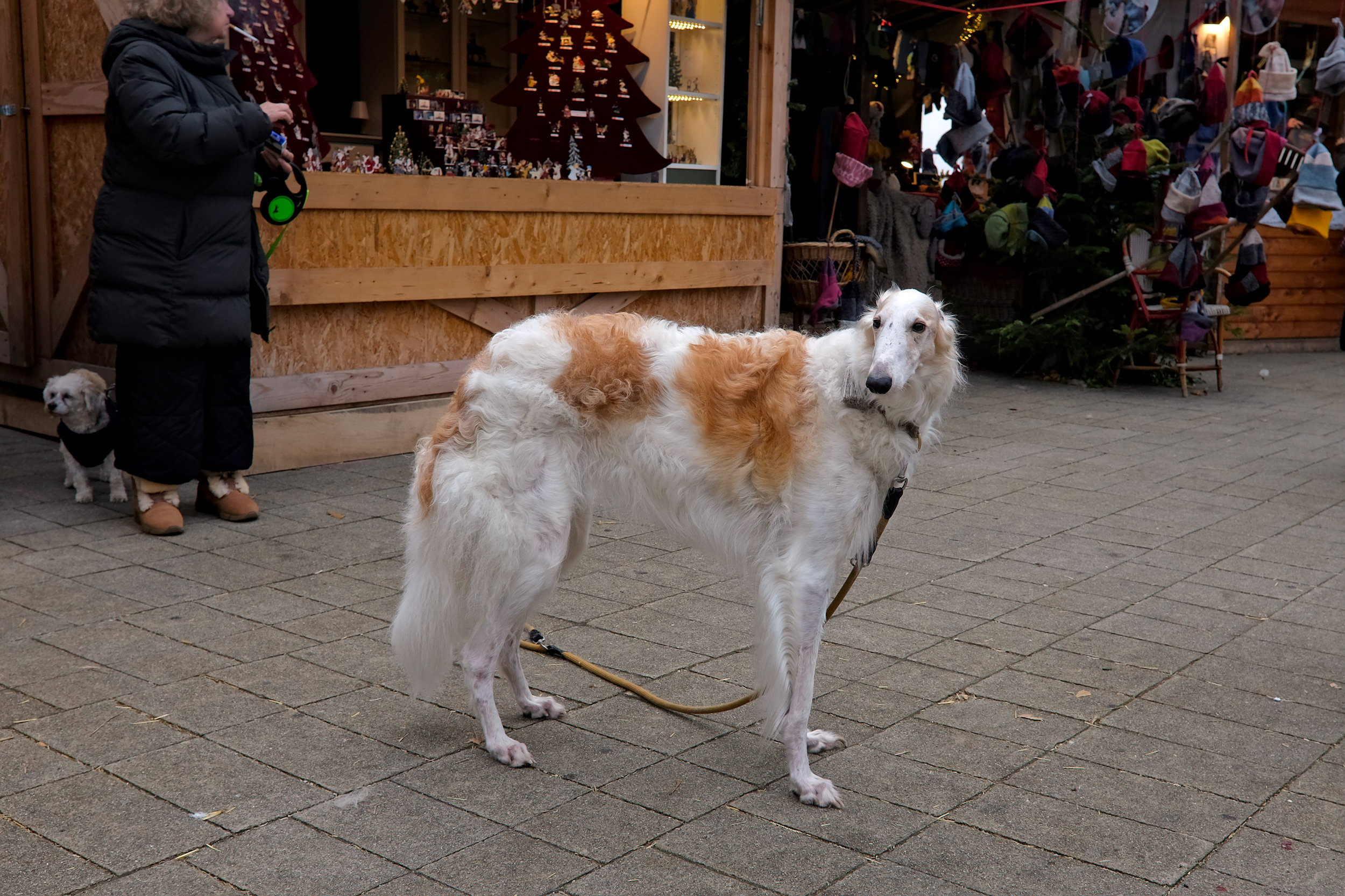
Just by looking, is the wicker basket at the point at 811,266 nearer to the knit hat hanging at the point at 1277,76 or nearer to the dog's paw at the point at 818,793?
the knit hat hanging at the point at 1277,76

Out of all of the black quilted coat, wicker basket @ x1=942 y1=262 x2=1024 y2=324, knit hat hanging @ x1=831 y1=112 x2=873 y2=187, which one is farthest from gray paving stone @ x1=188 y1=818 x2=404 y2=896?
wicker basket @ x1=942 y1=262 x2=1024 y2=324

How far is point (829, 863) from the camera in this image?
284 centimetres

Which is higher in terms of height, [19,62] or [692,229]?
[19,62]

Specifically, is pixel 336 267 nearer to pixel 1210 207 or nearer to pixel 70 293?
pixel 70 293

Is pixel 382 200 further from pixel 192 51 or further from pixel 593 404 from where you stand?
pixel 593 404

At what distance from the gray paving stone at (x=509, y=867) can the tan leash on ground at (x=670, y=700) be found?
77cm

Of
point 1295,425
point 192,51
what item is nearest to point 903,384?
point 192,51

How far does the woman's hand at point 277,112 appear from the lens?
5.25 meters

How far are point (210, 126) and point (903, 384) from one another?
3405 mm

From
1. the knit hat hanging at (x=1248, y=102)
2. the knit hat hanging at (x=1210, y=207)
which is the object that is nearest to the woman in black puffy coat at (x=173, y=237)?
the knit hat hanging at (x=1210, y=207)

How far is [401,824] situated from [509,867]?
36 centimetres

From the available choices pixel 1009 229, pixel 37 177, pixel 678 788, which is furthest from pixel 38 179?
pixel 1009 229

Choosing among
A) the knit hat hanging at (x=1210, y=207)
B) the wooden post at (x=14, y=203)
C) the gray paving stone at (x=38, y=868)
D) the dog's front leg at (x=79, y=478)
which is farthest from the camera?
the knit hat hanging at (x=1210, y=207)

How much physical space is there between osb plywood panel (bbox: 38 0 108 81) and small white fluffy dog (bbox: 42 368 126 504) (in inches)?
70.2
